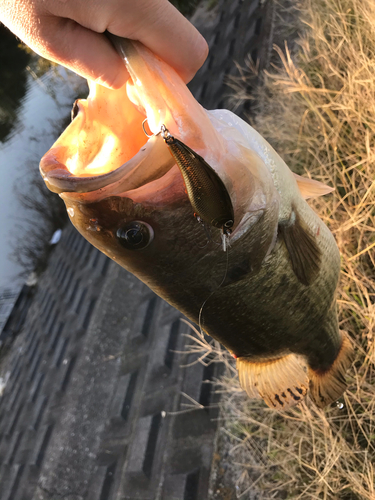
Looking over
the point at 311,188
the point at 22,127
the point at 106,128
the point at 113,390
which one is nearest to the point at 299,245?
the point at 311,188

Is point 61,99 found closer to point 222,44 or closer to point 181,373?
point 222,44

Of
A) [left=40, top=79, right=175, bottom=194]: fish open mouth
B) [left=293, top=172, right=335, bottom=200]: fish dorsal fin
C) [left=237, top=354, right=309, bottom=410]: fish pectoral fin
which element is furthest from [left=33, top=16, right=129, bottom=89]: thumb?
[left=237, top=354, right=309, bottom=410]: fish pectoral fin

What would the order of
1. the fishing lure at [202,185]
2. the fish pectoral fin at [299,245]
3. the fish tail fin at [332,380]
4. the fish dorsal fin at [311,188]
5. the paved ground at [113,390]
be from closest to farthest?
the fishing lure at [202,185] → the fish pectoral fin at [299,245] → the fish dorsal fin at [311,188] → the fish tail fin at [332,380] → the paved ground at [113,390]

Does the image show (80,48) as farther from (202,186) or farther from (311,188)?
(311,188)

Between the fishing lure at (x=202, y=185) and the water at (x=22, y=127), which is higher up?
the fishing lure at (x=202, y=185)

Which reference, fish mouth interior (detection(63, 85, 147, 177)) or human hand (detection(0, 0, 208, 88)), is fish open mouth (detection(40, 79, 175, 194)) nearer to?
fish mouth interior (detection(63, 85, 147, 177))

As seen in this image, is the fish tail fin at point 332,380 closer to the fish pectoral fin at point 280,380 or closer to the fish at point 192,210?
the fish pectoral fin at point 280,380

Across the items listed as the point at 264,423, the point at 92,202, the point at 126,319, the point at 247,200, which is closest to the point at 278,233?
the point at 247,200

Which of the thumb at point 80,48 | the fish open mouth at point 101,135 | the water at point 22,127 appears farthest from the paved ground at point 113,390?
the water at point 22,127
